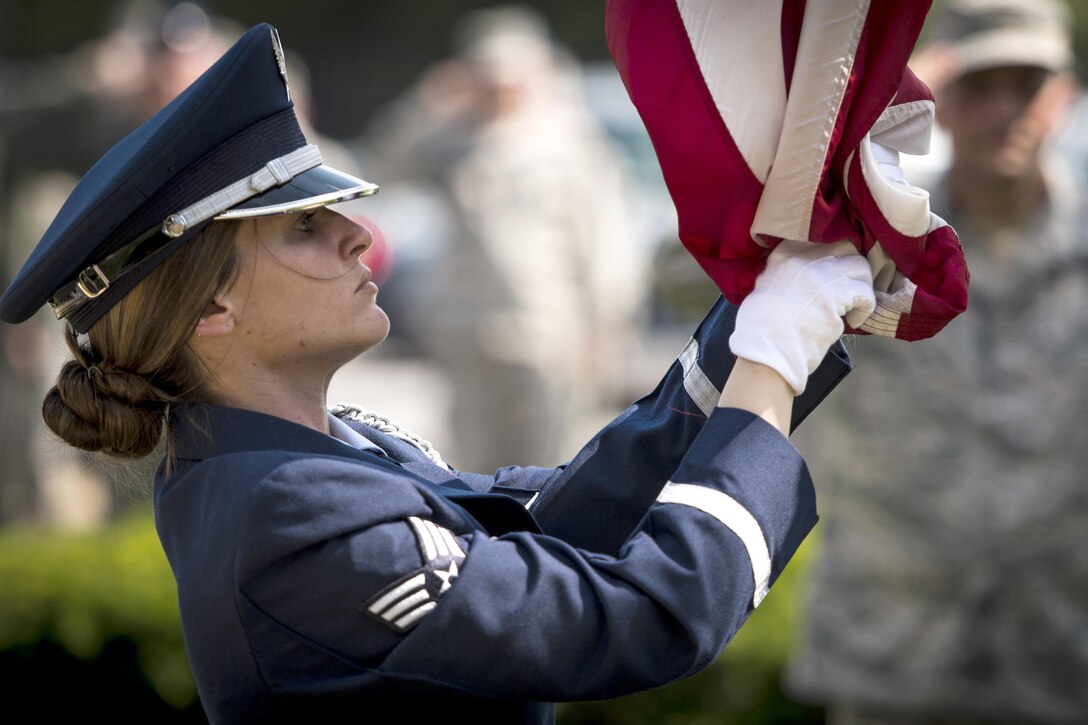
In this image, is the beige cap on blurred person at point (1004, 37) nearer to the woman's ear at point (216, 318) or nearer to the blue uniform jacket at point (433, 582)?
the blue uniform jacket at point (433, 582)

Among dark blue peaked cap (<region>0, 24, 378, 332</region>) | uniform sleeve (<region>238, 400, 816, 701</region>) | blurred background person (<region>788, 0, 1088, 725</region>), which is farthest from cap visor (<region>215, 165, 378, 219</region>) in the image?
blurred background person (<region>788, 0, 1088, 725</region>)

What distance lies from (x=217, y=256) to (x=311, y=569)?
1.54 ft

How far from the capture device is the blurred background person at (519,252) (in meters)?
7.98

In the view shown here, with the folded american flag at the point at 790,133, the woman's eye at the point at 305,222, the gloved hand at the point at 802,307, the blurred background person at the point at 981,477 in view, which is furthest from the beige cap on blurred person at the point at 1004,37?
the woman's eye at the point at 305,222

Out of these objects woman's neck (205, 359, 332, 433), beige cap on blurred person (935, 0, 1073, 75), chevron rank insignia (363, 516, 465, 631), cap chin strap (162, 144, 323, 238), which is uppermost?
cap chin strap (162, 144, 323, 238)

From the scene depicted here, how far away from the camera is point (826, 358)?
2275 mm

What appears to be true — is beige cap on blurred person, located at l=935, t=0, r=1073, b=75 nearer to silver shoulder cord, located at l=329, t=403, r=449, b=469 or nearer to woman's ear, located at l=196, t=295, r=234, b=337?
silver shoulder cord, located at l=329, t=403, r=449, b=469

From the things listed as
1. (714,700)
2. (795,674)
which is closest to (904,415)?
(795,674)

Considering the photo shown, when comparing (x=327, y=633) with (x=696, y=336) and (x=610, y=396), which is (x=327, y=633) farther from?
(x=610, y=396)

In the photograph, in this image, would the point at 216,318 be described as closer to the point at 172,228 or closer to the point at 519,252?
the point at 172,228

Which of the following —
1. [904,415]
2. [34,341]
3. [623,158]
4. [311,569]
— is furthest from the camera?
[623,158]

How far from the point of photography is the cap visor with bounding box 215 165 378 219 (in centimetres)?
223

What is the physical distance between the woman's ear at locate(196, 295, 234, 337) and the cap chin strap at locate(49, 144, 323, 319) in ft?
0.39

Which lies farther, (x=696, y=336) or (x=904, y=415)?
(x=904, y=415)
